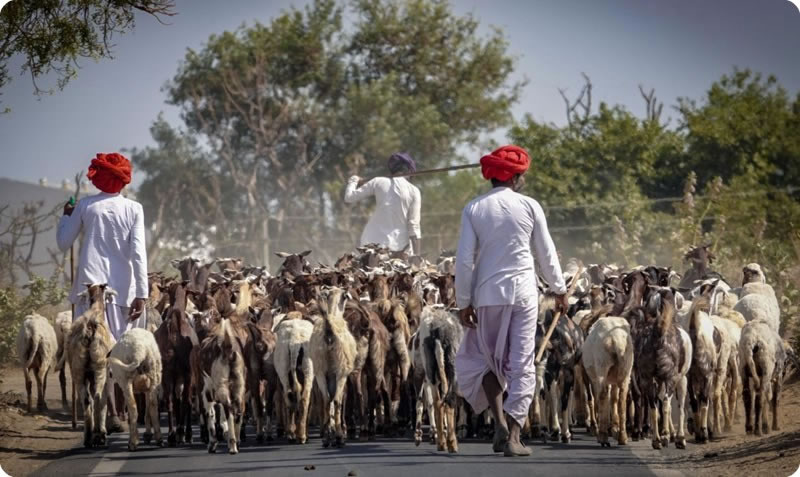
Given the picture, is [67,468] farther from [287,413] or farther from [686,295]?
[686,295]

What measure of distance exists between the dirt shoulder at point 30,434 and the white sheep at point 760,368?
640 centimetres

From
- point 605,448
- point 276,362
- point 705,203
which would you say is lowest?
point 605,448

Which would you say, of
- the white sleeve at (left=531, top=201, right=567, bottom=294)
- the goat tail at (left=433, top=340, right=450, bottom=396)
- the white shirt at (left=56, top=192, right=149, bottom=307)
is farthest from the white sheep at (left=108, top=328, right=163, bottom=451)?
the white sleeve at (left=531, top=201, right=567, bottom=294)

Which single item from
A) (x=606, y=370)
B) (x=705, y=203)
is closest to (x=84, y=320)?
(x=606, y=370)

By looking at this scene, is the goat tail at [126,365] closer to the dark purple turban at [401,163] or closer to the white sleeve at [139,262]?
the white sleeve at [139,262]

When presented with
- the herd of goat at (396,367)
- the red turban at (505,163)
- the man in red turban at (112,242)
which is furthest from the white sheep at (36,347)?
Result: the red turban at (505,163)

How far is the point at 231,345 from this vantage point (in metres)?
12.1

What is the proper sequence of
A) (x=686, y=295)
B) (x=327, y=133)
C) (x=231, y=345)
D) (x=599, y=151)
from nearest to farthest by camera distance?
(x=231, y=345) → (x=686, y=295) → (x=599, y=151) → (x=327, y=133)

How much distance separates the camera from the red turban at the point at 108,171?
13.1 m

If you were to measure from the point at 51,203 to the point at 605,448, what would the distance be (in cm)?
3096

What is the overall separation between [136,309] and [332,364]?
200cm

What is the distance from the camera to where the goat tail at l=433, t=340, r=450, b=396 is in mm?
11891

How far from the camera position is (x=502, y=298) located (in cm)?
1109

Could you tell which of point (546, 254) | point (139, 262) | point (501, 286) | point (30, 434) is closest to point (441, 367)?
point (501, 286)
